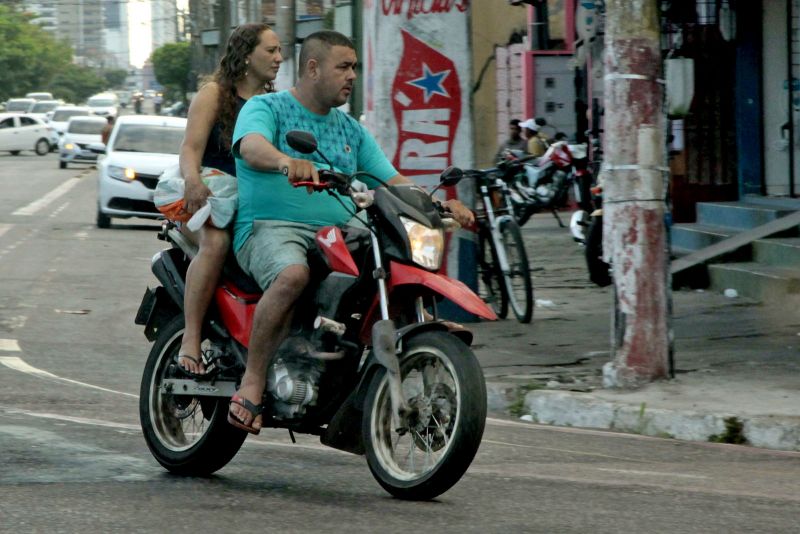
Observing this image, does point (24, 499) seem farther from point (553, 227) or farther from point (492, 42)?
point (492, 42)

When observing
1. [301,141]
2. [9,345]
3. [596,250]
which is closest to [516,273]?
[596,250]

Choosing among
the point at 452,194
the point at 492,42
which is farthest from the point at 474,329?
the point at 492,42

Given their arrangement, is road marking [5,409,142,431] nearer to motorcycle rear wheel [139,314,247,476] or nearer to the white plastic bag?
motorcycle rear wheel [139,314,247,476]

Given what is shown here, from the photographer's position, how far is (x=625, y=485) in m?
6.18

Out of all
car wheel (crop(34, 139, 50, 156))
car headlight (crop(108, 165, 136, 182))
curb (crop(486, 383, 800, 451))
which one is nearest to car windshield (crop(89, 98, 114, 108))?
car wheel (crop(34, 139, 50, 156))

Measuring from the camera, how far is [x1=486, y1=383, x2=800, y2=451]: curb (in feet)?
25.6

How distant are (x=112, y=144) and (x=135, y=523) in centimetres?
1894

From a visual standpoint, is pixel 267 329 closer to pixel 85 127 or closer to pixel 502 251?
pixel 502 251

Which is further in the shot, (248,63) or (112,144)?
(112,144)

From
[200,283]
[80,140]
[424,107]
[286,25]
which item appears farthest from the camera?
[80,140]

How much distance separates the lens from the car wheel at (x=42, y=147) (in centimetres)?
5809

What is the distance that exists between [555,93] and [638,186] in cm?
1814

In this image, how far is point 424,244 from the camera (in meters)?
5.58

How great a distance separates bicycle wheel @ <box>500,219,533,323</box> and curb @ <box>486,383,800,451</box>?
A: 2.88 metres
